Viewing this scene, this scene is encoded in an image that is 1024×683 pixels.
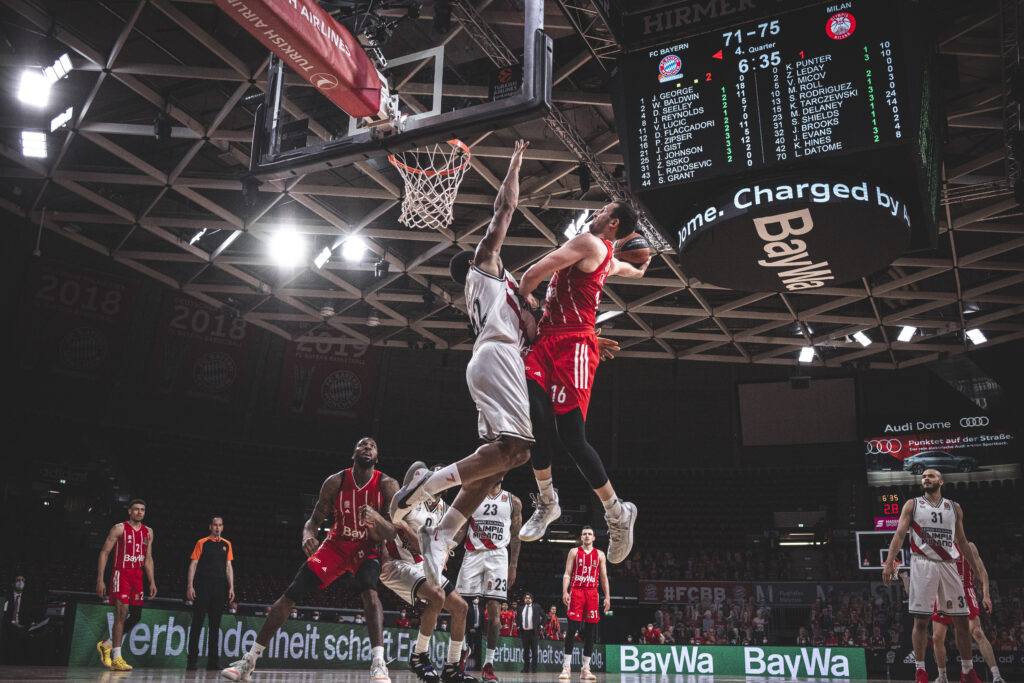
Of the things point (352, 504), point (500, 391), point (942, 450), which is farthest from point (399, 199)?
point (942, 450)

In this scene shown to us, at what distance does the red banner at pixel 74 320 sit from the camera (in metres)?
20.1

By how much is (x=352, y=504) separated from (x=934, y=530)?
5.96 m

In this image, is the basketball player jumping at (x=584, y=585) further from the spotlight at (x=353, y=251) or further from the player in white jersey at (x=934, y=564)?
the spotlight at (x=353, y=251)

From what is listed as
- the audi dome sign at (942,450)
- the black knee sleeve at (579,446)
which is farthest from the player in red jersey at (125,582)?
the audi dome sign at (942,450)

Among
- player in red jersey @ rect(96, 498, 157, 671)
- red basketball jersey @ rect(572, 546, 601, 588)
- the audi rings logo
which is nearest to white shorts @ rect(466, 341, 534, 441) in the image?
player in red jersey @ rect(96, 498, 157, 671)

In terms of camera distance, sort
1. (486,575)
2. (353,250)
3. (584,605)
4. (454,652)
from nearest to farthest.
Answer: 1. (454,652)
2. (486,575)
3. (584,605)
4. (353,250)

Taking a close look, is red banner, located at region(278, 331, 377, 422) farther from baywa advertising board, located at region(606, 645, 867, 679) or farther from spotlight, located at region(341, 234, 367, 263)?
baywa advertising board, located at region(606, 645, 867, 679)

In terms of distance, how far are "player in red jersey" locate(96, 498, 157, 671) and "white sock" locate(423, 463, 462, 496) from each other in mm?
5607

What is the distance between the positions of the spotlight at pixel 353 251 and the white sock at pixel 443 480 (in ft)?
44.2

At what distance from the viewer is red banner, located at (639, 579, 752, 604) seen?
2314 centimetres

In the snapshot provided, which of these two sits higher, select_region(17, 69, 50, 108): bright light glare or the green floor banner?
select_region(17, 69, 50, 108): bright light glare

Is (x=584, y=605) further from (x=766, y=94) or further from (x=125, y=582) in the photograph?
(x=766, y=94)

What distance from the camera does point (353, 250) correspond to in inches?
733

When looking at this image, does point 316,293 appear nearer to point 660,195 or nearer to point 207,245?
point 207,245
